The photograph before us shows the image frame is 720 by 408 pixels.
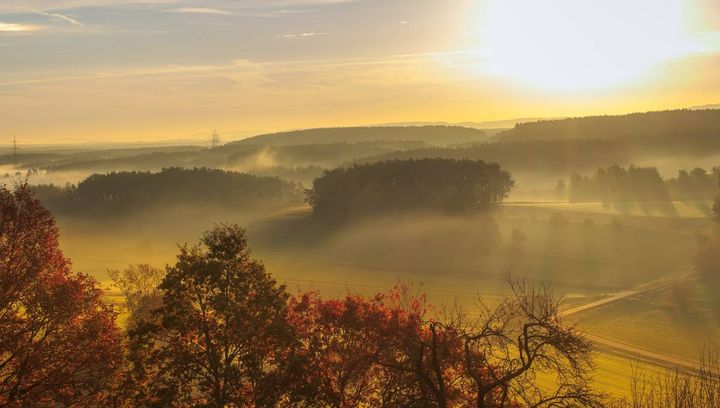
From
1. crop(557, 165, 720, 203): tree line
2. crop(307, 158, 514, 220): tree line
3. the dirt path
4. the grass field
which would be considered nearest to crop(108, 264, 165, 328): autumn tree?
the grass field

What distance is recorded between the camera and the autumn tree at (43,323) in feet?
74.2

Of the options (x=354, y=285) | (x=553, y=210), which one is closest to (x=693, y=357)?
(x=354, y=285)

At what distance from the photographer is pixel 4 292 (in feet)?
74.7

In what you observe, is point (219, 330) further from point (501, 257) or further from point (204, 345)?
point (501, 257)

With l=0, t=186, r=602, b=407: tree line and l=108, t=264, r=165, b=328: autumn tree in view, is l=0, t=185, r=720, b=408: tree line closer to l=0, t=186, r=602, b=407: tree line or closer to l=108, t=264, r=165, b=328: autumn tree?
l=0, t=186, r=602, b=407: tree line

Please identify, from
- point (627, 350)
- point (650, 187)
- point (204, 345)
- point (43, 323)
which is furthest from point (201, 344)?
point (650, 187)

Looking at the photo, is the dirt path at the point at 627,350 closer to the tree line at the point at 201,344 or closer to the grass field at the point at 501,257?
the grass field at the point at 501,257

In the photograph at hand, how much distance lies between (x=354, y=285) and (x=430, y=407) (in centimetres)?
8661

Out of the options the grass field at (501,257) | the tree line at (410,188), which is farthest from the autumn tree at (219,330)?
the tree line at (410,188)

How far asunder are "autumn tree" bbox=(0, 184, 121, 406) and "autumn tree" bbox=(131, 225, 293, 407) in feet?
4.76

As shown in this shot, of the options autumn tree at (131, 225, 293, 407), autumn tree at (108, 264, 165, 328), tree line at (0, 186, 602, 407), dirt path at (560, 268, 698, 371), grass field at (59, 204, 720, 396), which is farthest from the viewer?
grass field at (59, 204, 720, 396)

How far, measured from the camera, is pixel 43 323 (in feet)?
76.4

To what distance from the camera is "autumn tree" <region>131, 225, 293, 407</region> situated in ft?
78.3

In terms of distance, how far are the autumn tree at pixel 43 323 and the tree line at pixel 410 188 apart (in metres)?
122
